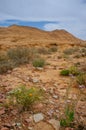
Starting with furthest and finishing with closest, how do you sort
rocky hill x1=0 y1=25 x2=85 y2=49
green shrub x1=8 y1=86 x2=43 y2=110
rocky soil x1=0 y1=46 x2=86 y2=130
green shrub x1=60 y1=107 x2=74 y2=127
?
1. rocky hill x1=0 y1=25 x2=85 y2=49
2. green shrub x1=8 y1=86 x2=43 y2=110
3. rocky soil x1=0 y1=46 x2=86 y2=130
4. green shrub x1=60 y1=107 x2=74 y2=127

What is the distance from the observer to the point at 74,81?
6984 millimetres

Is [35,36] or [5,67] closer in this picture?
[5,67]

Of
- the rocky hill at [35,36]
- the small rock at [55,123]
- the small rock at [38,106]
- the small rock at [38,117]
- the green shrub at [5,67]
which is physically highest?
the rocky hill at [35,36]

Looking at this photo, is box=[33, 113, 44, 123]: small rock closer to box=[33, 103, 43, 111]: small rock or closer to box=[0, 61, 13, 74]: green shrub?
box=[33, 103, 43, 111]: small rock

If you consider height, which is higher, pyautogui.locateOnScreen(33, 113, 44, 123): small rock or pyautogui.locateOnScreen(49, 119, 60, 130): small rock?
pyautogui.locateOnScreen(33, 113, 44, 123): small rock

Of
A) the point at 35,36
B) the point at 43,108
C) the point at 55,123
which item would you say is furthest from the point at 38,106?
the point at 35,36

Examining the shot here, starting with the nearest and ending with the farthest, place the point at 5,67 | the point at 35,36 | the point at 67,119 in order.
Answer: the point at 67,119
the point at 5,67
the point at 35,36

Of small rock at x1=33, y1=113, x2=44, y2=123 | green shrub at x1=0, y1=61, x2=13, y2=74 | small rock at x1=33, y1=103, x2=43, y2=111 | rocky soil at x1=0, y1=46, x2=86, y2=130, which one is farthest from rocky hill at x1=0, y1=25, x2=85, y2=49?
small rock at x1=33, y1=113, x2=44, y2=123

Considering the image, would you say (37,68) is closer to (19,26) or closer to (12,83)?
(12,83)

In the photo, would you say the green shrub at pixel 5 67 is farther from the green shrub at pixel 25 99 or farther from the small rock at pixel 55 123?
the small rock at pixel 55 123

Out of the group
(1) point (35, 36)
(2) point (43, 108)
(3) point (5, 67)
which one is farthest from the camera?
(1) point (35, 36)

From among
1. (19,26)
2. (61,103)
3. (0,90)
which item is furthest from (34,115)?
(19,26)

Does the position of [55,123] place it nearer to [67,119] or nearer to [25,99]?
[67,119]

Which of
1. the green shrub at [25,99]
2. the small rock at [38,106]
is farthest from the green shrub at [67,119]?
the green shrub at [25,99]
